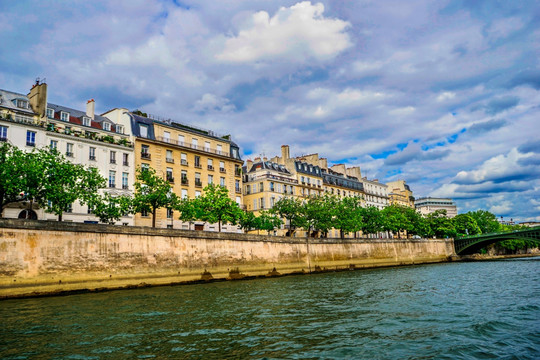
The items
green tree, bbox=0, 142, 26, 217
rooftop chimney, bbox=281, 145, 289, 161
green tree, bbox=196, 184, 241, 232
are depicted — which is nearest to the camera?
green tree, bbox=0, 142, 26, 217

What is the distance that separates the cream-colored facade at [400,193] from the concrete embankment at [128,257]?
67.6 m

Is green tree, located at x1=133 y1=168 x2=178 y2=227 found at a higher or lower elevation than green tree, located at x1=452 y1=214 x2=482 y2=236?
Answer: higher

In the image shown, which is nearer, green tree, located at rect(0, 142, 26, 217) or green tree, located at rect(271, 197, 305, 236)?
green tree, located at rect(0, 142, 26, 217)

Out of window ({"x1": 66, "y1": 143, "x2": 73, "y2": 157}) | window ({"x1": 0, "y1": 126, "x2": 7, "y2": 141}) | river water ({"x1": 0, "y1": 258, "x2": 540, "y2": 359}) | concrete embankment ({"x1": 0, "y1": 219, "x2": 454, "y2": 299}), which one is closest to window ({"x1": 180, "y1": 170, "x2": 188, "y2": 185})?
window ({"x1": 66, "y1": 143, "x2": 73, "y2": 157})

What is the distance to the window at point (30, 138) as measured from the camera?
3919 centimetres

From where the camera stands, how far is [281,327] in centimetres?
1396

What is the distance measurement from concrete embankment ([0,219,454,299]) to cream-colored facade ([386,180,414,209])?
67573 mm

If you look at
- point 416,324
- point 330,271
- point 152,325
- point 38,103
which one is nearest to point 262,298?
point 152,325

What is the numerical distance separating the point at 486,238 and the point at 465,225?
877 inches

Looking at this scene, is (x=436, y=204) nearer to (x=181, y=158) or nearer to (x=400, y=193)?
(x=400, y=193)

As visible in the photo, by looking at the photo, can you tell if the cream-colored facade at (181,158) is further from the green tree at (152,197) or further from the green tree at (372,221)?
the green tree at (372,221)

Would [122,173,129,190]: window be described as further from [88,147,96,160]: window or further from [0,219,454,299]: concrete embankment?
[0,219,454,299]: concrete embankment

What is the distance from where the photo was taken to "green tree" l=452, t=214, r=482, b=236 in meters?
89.0

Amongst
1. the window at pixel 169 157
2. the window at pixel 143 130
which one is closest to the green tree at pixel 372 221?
the window at pixel 169 157
